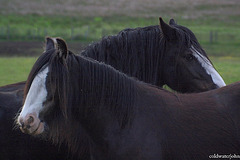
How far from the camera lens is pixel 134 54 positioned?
4.77 m

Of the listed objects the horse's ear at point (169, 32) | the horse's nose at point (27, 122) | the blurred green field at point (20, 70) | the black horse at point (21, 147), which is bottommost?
the blurred green field at point (20, 70)

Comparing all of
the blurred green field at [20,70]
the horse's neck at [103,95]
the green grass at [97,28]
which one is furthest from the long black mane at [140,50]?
the green grass at [97,28]

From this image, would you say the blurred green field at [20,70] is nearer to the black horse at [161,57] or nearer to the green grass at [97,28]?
the green grass at [97,28]

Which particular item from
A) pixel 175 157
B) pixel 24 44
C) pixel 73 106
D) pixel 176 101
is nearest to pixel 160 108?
pixel 176 101

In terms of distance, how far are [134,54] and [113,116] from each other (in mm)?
1436

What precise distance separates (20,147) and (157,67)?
170cm

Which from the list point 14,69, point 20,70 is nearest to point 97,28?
point 14,69

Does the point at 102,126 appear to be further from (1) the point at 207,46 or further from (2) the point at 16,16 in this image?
(2) the point at 16,16

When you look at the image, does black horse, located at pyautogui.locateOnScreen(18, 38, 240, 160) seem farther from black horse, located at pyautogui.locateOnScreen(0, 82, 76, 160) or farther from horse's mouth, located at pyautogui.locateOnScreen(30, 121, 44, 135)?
black horse, located at pyautogui.locateOnScreen(0, 82, 76, 160)

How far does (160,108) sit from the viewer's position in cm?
354

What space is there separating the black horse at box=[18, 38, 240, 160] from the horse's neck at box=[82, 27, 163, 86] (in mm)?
1079

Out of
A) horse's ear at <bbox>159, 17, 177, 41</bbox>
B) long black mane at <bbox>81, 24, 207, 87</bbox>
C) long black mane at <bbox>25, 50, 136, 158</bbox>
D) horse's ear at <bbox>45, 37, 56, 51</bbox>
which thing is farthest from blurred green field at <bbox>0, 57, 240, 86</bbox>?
long black mane at <bbox>25, 50, 136, 158</bbox>

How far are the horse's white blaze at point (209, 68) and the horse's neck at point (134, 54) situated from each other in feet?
1.30

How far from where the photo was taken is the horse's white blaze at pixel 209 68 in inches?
182
